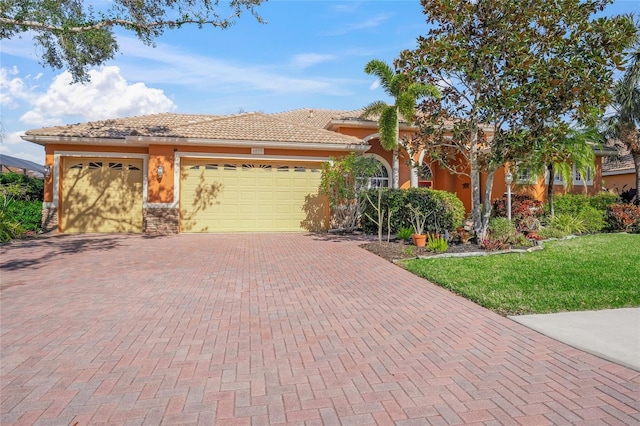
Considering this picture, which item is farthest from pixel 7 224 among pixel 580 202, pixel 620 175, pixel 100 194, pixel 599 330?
pixel 620 175

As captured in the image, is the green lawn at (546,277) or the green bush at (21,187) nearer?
the green lawn at (546,277)

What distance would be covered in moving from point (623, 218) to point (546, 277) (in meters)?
10.0

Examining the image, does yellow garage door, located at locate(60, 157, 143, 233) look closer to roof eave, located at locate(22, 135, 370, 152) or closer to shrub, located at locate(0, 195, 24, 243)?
roof eave, located at locate(22, 135, 370, 152)

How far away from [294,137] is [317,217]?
10.8ft

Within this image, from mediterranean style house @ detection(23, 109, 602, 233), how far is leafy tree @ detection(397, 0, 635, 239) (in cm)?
455

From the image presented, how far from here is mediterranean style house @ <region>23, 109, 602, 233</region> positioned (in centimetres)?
1458

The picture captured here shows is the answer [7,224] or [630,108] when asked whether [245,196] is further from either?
[630,108]

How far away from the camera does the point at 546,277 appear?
7.13m

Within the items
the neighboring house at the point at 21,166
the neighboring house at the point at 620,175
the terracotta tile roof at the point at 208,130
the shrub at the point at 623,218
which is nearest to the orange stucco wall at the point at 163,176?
the terracotta tile roof at the point at 208,130

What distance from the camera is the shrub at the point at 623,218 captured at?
1425 centimetres

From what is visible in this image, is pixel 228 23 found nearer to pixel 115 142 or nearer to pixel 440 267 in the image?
pixel 115 142

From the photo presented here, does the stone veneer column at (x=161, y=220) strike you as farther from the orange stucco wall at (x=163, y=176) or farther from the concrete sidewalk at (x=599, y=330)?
the concrete sidewalk at (x=599, y=330)

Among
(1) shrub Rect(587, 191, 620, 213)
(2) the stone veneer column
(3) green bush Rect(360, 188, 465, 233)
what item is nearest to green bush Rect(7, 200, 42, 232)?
(2) the stone veneer column

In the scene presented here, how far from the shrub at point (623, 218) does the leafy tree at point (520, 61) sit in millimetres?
6134
